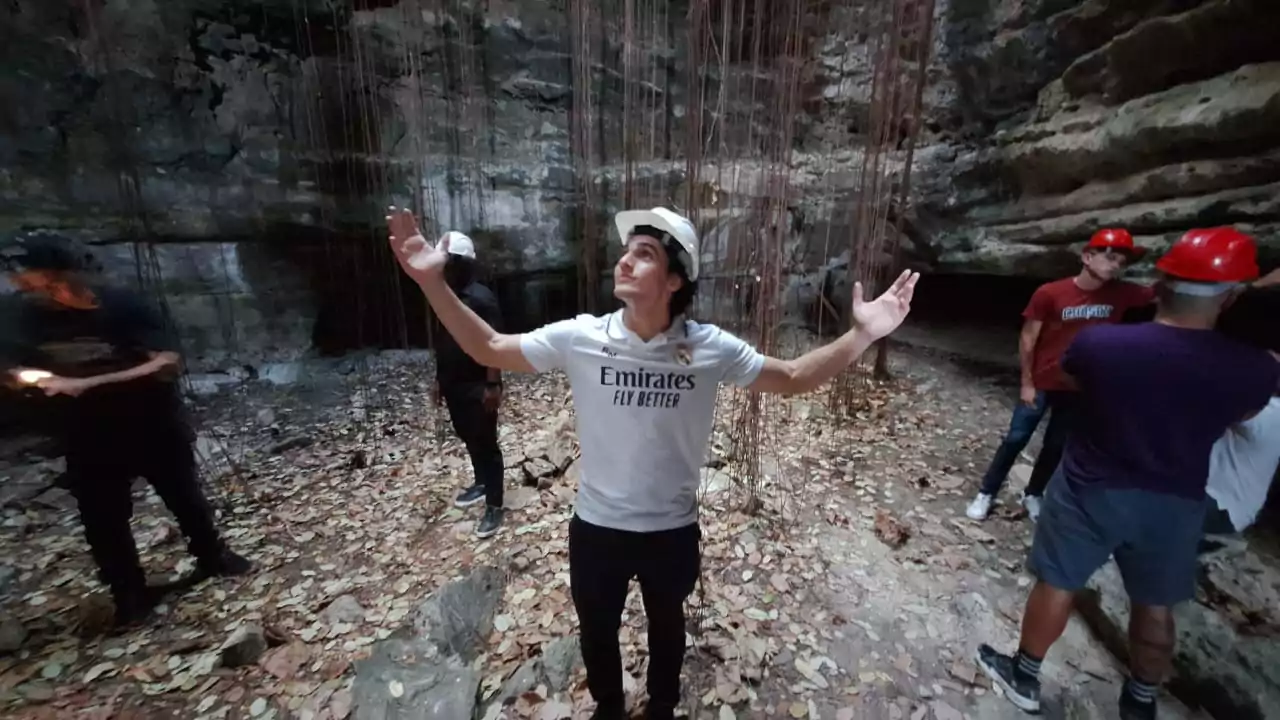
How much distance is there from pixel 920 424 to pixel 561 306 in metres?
3.50

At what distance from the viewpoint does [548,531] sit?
2.33m

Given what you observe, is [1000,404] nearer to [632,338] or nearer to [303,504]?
[632,338]

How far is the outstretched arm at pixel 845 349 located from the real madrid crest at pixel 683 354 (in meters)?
0.17

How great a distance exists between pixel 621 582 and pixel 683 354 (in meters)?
0.53

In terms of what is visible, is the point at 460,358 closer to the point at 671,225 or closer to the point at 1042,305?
the point at 671,225

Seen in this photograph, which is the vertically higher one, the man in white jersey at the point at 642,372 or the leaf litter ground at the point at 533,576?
the man in white jersey at the point at 642,372

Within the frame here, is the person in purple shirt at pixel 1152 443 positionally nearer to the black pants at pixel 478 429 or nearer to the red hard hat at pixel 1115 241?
the red hard hat at pixel 1115 241

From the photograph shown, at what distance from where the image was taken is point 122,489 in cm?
177

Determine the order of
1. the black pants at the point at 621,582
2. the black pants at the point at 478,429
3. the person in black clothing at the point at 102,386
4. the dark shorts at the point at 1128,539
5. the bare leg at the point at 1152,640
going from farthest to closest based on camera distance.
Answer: the black pants at the point at 478,429 → the person in black clothing at the point at 102,386 → the bare leg at the point at 1152,640 → the dark shorts at the point at 1128,539 → the black pants at the point at 621,582

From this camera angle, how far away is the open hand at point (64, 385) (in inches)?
63.3

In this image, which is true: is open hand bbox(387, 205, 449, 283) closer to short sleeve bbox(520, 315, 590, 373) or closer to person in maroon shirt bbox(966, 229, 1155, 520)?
short sleeve bbox(520, 315, 590, 373)

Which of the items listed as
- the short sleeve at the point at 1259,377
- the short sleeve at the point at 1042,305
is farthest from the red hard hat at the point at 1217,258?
the short sleeve at the point at 1042,305

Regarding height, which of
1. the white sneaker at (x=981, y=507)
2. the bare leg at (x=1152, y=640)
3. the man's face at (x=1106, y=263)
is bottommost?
the white sneaker at (x=981, y=507)

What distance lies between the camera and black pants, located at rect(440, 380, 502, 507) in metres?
2.31
